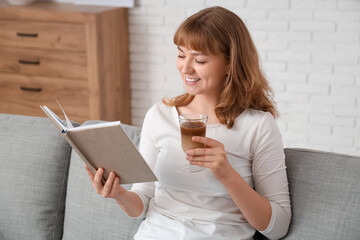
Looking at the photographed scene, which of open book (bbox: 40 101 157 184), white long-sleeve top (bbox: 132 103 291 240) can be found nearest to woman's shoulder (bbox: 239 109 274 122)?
white long-sleeve top (bbox: 132 103 291 240)

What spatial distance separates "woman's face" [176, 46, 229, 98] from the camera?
159 cm

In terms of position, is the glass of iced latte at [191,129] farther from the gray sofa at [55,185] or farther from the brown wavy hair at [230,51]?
the gray sofa at [55,185]

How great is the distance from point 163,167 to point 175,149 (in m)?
0.07

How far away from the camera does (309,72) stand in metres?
3.69

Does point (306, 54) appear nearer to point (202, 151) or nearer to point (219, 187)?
point (219, 187)

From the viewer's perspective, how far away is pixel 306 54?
3660 millimetres

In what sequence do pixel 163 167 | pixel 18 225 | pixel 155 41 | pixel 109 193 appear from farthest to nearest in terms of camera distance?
pixel 155 41, pixel 18 225, pixel 163 167, pixel 109 193

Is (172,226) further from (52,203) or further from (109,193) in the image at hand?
(52,203)

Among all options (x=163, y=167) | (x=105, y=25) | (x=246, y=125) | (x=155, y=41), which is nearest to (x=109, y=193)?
(x=163, y=167)

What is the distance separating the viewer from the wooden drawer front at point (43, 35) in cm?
364

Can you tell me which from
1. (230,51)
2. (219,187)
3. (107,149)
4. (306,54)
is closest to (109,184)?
(107,149)

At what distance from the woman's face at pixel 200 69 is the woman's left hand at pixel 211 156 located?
0.82ft

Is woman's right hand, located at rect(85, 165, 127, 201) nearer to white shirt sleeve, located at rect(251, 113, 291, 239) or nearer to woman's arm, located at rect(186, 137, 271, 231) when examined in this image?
woman's arm, located at rect(186, 137, 271, 231)

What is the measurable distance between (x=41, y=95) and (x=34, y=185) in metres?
2.08
